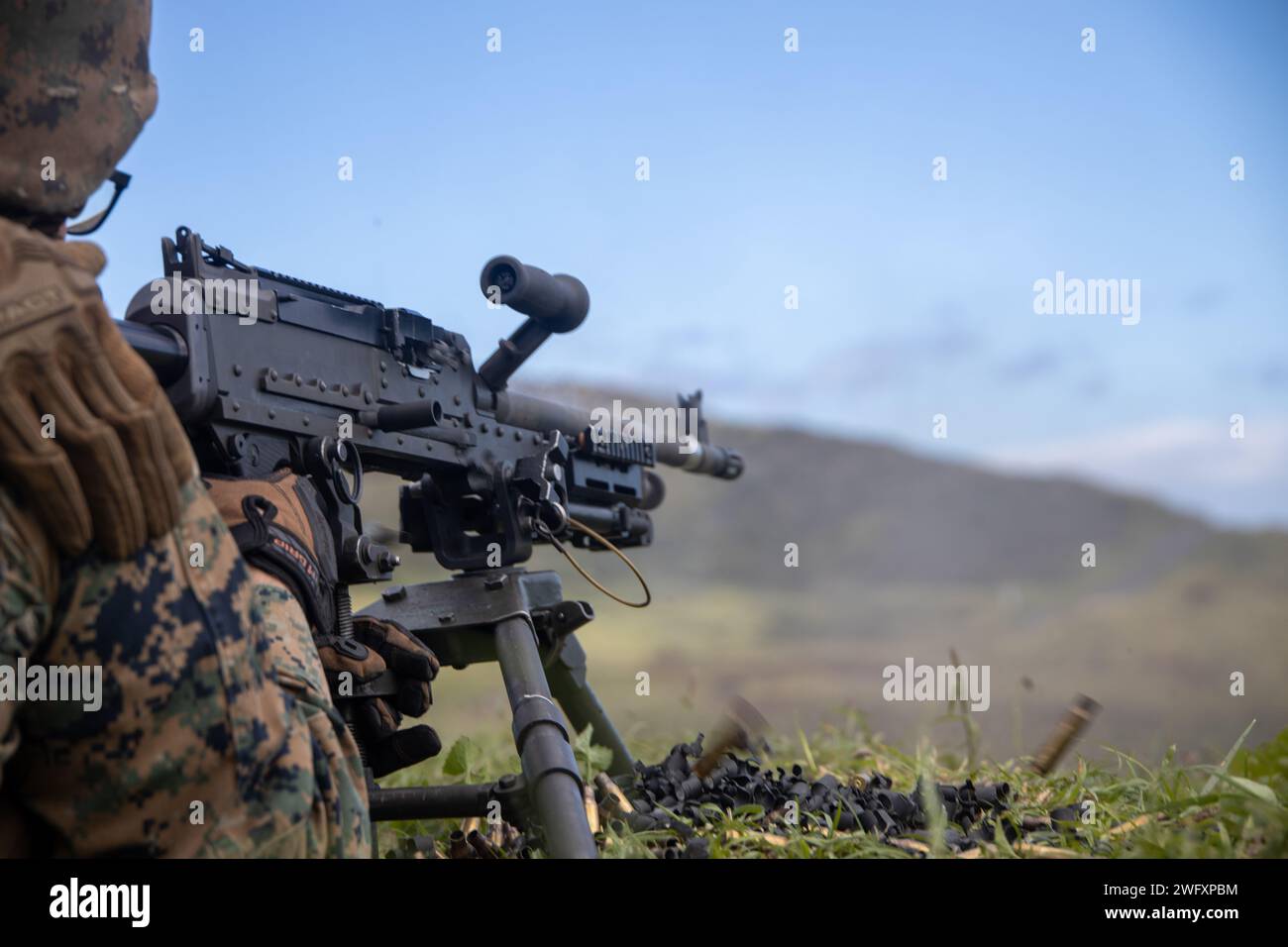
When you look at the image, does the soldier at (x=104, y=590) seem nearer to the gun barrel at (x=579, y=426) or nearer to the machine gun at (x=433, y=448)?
the machine gun at (x=433, y=448)

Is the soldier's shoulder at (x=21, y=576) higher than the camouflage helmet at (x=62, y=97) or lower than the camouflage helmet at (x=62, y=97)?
lower

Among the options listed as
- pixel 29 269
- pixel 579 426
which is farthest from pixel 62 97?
pixel 579 426

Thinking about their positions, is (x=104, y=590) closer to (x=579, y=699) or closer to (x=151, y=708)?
(x=151, y=708)

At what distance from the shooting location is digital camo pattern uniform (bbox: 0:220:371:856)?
84.0 inches

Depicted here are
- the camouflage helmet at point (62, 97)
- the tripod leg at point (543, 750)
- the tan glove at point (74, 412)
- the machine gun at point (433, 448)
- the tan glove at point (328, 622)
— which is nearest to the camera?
the tan glove at point (74, 412)

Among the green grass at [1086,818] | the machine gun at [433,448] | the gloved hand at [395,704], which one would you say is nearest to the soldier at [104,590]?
the machine gun at [433,448]

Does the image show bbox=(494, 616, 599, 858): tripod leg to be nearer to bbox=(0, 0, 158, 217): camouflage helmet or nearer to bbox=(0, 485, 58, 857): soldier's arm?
bbox=(0, 485, 58, 857): soldier's arm

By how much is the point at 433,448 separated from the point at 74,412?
232cm

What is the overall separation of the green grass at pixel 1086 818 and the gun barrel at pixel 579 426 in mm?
1353

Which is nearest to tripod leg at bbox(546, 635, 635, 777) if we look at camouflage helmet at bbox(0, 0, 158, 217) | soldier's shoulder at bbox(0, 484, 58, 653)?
camouflage helmet at bbox(0, 0, 158, 217)

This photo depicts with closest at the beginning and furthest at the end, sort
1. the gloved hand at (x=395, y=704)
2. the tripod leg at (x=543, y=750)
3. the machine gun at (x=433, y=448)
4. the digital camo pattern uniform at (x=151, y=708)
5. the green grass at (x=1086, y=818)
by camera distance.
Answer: the digital camo pattern uniform at (x=151, y=708) → the green grass at (x=1086, y=818) → the tripod leg at (x=543, y=750) → the machine gun at (x=433, y=448) → the gloved hand at (x=395, y=704)

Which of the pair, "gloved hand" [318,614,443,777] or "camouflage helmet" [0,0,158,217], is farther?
"gloved hand" [318,614,443,777]

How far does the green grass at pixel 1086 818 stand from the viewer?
310cm
